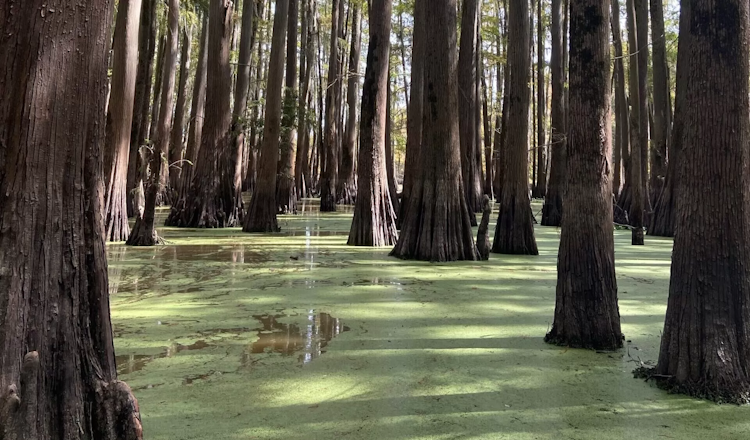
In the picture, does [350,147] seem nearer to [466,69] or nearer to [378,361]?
[466,69]

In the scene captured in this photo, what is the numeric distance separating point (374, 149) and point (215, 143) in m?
3.89

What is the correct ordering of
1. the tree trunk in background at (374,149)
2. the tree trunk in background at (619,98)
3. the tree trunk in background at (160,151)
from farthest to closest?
the tree trunk in background at (619,98), the tree trunk in background at (374,149), the tree trunk in background at (160,151)

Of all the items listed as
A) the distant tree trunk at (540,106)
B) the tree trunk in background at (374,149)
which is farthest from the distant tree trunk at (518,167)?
the distant tree trunk at (540,106)

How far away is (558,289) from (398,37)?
25.4 m

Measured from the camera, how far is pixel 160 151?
9.57m

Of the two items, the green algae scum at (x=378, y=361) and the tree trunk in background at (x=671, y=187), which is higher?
the tree trunk in background at (x=671, y=187)

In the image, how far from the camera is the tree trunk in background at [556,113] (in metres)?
10.5

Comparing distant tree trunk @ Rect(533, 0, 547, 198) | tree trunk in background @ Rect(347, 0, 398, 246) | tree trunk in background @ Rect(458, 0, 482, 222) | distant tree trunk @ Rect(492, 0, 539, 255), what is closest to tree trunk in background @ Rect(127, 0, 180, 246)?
tree trunk in background @ Rect(347, 0, 398, 246)

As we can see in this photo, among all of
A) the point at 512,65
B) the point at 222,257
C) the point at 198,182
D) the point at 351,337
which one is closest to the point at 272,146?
the point at 198,182

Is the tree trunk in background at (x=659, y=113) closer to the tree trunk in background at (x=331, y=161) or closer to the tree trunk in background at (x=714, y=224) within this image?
the tree trunk in background at (x=331, y=161)

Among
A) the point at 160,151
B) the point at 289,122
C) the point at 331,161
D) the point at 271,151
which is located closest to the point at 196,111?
the point at 331,161

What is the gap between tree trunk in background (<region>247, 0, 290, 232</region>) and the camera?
957 centimetres

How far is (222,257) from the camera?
639 centimetres

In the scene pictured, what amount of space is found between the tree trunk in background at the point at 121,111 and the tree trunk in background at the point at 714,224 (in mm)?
7257
